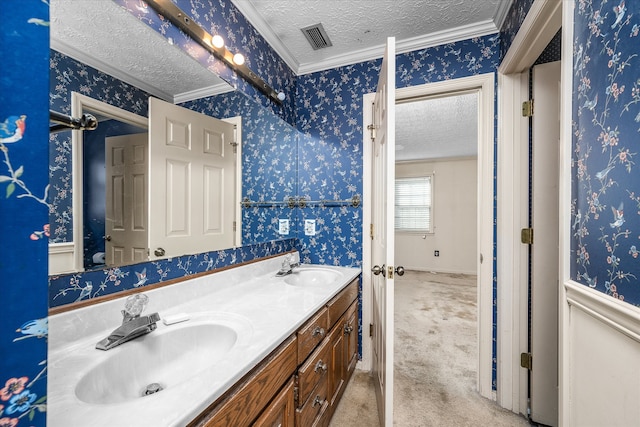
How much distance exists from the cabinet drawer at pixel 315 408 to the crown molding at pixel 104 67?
1.48 m

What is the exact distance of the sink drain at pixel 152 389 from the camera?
0.80m

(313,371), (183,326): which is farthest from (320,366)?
(183,326)

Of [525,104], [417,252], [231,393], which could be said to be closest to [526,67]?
[525,104]

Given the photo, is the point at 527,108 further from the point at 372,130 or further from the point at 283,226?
the point at 283,226

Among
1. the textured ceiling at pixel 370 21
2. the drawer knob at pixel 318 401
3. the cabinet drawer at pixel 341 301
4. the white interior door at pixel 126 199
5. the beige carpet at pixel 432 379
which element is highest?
the textured ceiling at pixel 370 21

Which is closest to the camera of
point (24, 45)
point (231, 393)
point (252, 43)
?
point (24, 45)

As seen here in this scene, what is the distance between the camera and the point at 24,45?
1.20 ft

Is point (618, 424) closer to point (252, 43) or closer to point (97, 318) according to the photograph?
point (97, 318)

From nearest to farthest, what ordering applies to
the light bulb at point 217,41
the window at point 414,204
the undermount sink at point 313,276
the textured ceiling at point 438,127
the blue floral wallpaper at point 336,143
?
the light bulb at point 217,41 → the undermount sink at point 313,276 → the blue floral wallpaper at point 336,143 → the textured ceiling at point 438,127 → the window at point 414,204

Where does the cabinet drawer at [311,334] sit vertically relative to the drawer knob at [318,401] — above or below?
above

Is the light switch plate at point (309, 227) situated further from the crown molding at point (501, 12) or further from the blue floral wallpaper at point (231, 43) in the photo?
the crown molding at point (501, 12)

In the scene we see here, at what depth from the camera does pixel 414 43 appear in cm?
189

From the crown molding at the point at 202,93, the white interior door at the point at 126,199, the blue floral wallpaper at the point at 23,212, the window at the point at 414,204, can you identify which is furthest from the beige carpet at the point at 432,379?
the window at the point at 414,204

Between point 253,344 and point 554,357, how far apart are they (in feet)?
5.77
